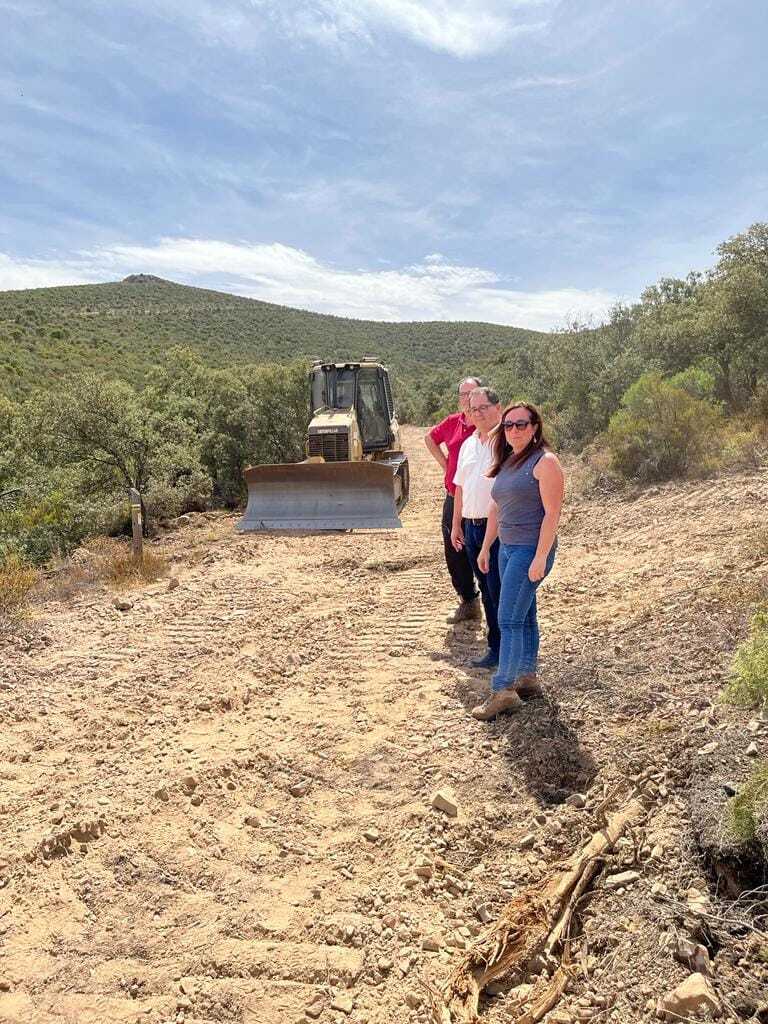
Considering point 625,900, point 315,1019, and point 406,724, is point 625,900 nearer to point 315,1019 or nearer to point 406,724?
point 315,1019

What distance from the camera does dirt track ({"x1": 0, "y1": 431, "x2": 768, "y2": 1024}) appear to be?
2254mm

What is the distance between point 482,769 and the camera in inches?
129

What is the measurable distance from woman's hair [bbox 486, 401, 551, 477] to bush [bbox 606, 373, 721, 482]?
6.06m

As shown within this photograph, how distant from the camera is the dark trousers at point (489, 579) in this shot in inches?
164

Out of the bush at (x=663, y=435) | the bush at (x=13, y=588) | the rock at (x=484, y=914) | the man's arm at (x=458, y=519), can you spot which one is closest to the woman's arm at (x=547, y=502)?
the man's arm at (x=458, y=519)

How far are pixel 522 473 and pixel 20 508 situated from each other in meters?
9.17

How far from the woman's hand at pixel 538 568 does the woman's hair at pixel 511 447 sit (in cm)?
50

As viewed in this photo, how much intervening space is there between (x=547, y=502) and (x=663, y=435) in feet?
22.2

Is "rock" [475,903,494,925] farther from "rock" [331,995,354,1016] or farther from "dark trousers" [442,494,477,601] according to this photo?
"dark trousers" [442,494,477,601]

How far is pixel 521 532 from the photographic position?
3508 mm

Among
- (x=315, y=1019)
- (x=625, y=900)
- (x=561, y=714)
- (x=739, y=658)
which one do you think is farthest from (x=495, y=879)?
(x=739, y=658)

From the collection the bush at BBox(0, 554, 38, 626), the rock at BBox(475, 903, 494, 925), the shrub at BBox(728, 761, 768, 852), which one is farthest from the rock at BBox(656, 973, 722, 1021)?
the bush at BBox(0, 554, 38, 626)

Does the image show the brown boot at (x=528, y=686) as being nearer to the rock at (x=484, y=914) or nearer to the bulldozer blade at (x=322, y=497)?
the rock at (x=484, y=914)

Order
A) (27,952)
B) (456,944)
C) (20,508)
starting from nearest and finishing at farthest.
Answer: (456,944) < (27,952) < (20,508)
